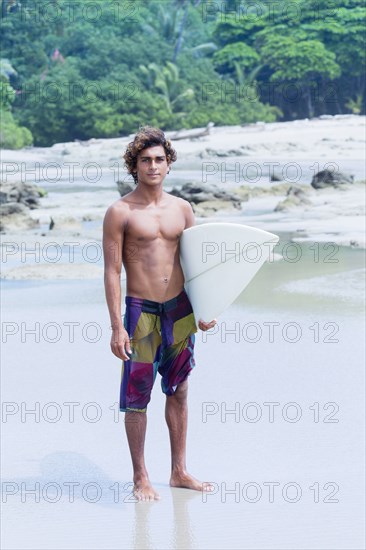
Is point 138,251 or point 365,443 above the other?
point 138,251

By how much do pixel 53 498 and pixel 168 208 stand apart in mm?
1257

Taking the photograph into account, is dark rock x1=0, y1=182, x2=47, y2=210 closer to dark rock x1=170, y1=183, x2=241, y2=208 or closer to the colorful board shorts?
dark rock x1=170, y1=183, x2=241, y2=208

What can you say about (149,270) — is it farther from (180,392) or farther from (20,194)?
(20,194)

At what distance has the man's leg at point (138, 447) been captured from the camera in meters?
5.08

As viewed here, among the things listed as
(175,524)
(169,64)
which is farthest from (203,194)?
(169,64)

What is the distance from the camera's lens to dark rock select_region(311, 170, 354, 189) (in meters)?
22.3

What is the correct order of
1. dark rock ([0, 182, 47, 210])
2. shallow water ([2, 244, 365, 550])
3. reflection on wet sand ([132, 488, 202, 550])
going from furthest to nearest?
dark rock ([0, 182, 47, 210])
shallow water ([2, 244, 365, 550])
reflection on wet sand ([132, 488, 202, 550])

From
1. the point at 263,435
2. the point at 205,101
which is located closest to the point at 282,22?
the point at 205,101

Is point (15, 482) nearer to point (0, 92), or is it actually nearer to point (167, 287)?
point (167, 287)

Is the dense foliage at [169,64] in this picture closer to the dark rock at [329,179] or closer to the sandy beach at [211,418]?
the dark rock at [329,179]

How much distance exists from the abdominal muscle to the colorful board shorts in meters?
0.04

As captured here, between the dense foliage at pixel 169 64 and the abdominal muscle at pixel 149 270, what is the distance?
4073 centimetres

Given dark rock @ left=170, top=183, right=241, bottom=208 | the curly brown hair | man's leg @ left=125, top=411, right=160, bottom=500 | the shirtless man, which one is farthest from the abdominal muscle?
dark rock @ left=170, top=183, right=241, bottom=208

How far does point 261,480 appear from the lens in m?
5.32
